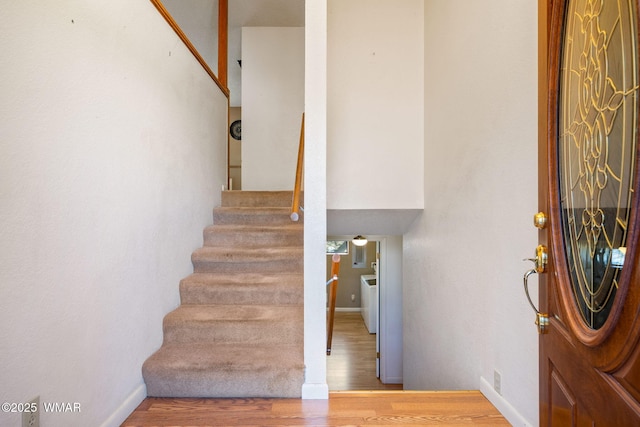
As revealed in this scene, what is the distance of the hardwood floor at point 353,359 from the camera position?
209 inches

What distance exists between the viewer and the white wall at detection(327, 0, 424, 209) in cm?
341

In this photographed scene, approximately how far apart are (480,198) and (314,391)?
1484 mm

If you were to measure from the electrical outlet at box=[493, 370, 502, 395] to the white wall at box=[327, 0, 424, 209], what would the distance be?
1789mm

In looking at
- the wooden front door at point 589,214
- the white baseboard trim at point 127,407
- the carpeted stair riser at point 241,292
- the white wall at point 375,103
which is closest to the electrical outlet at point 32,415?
the white baseboard trim at point 127,407

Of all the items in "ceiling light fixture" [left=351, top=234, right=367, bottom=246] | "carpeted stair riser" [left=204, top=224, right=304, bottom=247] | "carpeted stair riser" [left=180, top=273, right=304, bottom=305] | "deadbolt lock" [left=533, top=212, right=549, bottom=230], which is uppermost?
"deadbolt lock" [left=533, top=212, right=549, bottom=230]

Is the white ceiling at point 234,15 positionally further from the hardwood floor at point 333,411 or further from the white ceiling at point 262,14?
the hardwood floor at point 333,411

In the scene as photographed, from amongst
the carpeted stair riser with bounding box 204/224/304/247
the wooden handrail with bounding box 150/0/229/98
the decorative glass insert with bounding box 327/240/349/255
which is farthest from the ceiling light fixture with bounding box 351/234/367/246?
the wooden handrail with bounding box 150/0/229/98

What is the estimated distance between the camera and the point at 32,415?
1.28 metres

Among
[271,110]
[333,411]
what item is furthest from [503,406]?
[271,110]

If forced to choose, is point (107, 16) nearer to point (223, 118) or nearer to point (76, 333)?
point (76, 333)

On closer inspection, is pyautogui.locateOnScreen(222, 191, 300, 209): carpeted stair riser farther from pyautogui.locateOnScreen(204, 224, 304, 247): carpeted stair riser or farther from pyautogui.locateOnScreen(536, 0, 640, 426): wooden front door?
pyautogui.locateOnScreen(536, 0, 640, 426): wooden front door

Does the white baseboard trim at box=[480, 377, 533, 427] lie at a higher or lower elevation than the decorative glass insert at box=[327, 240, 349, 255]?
lower

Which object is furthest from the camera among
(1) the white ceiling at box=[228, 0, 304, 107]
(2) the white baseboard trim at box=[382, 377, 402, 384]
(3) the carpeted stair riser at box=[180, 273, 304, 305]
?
(2) the white baseboard trim at box=[382, 377, 402, 384]

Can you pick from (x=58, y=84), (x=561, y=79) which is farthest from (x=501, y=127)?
(x=58, y=84)
